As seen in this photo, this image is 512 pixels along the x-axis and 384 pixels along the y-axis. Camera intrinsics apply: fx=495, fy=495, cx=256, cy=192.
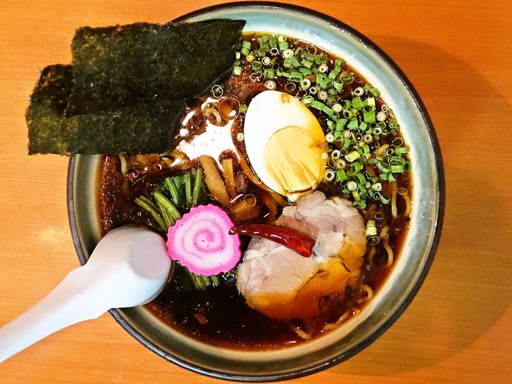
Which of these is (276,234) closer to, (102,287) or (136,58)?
(102,287)

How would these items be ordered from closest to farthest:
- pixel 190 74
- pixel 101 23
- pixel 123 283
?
pixel 123 283, pixel 190 74, pixel 101 23

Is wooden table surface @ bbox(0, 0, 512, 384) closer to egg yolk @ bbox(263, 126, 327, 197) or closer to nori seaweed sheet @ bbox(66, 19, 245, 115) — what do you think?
nori seaweed sheet @ bbox(66, 19, 245, 115)

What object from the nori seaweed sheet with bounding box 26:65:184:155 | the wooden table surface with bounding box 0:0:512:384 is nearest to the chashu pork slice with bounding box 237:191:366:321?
the wooden table surface with bounding box 0:0:512:384

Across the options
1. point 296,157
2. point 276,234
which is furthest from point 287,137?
point 276,234

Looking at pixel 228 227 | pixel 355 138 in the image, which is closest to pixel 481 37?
pixel 355 138

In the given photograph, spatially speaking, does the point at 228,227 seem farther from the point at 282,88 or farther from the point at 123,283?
the point at 282,88

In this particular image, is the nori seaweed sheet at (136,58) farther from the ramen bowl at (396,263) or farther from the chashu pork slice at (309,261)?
the chashu pork slice at (309,261)

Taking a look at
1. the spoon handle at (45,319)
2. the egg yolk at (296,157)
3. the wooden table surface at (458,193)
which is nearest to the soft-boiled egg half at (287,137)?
the egg yolk at (296,157)
